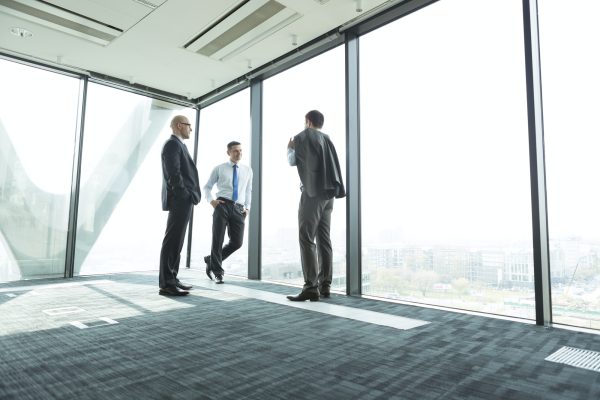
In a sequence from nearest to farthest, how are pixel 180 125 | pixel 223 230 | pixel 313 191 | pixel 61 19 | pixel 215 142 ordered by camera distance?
pixel 313 191 < pixel 180 125 < pixel 61 19 < pixel 223 230 < pixel 215 142

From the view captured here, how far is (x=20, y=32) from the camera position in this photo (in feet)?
12.5

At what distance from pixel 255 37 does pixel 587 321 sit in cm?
361

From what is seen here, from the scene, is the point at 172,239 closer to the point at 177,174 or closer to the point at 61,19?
the point at 177,174

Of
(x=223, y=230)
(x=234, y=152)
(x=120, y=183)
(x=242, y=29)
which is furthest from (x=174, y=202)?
(x=120, y=183)

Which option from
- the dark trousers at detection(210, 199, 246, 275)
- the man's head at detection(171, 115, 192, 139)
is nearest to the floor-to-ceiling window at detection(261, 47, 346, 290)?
the dark trousers at detection(210, 199, 246, 275)

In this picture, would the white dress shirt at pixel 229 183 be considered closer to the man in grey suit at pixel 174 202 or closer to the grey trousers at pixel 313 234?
the man in grey suit at pixel 174 202

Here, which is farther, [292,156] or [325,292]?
[325,292]

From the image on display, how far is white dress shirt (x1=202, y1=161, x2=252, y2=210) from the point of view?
406cm

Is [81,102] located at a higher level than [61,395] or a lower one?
higher

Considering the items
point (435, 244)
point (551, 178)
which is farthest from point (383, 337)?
point (551, 178)

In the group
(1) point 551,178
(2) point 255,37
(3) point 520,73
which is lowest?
(1) point 551,178

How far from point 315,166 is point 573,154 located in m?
1.70

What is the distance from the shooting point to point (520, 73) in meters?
2.59

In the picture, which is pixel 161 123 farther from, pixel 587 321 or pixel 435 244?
pixel 587 321
